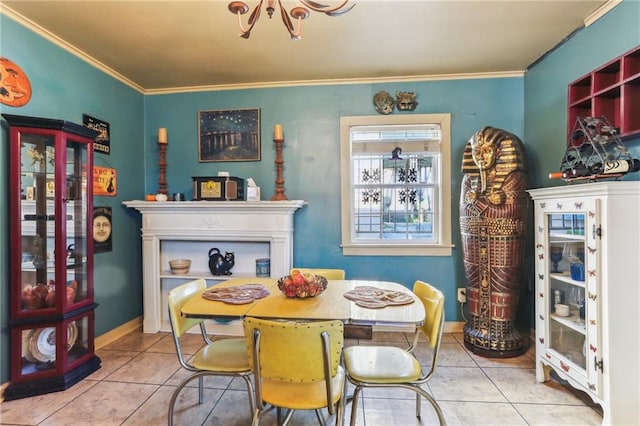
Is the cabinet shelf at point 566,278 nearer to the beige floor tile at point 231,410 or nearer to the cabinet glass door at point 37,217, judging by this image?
the beige floor tile at point 231,410

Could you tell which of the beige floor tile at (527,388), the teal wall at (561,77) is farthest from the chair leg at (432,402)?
the teal wall at (561,77)

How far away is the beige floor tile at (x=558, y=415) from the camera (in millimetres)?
1903

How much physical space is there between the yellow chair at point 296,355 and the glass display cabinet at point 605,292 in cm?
159

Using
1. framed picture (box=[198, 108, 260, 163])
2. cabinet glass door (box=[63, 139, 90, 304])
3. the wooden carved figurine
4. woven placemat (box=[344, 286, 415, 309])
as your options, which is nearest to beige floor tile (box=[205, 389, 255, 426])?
woven placemat (box=[344, 286, 415, 309])

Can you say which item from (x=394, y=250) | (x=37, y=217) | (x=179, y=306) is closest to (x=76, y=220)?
(x=37, y=217)

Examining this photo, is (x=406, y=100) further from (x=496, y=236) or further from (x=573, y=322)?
(x=573, y=322)

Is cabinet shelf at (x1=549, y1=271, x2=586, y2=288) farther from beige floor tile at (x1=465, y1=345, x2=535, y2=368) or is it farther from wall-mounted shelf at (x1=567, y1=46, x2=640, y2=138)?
wall-mounted shelf at (x1=567, y1=46, x2=640, y2=138)

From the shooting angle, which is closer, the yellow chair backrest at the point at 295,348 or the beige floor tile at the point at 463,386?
the yellow chair backrest at the point at 295,348

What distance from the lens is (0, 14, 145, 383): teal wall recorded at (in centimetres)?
219

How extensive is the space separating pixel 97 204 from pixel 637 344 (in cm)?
414

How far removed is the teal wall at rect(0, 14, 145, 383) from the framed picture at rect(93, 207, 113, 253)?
0.06 meters

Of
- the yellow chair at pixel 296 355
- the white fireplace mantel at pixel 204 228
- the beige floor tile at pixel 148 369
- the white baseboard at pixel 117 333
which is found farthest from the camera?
the white fireplace mantel at pixel 204 228

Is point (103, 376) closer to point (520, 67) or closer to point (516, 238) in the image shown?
point (516, 238)

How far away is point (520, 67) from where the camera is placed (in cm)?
311
